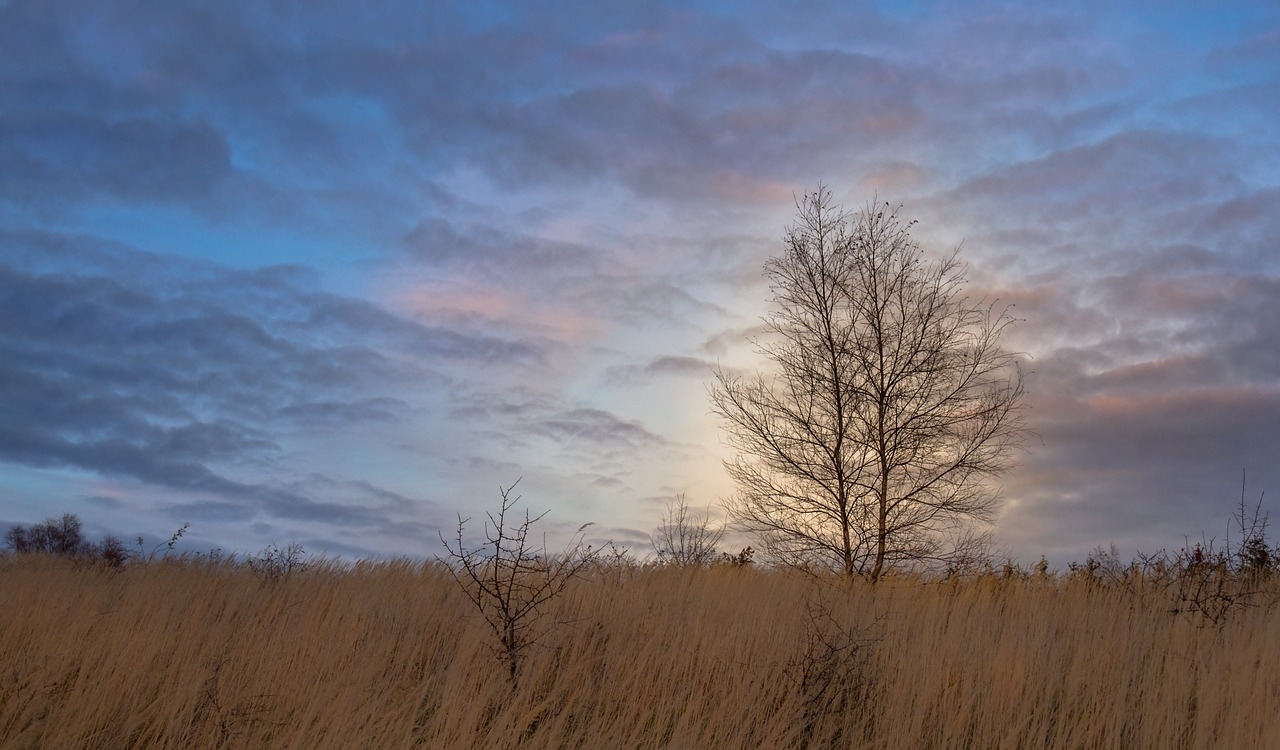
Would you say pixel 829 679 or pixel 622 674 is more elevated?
pixel 829 679

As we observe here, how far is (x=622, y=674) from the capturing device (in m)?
8.40

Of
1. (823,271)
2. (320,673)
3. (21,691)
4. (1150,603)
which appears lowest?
(21,691)

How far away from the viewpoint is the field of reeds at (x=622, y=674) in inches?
286

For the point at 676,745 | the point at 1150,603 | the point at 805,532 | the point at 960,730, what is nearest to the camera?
the point at 676,745

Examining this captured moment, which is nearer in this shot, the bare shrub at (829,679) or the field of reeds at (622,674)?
the field of reeds at (622,674)

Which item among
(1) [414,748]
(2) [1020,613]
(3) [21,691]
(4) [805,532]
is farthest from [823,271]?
(3) [21,691]

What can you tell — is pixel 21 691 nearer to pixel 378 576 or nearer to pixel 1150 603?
pixel 378 576

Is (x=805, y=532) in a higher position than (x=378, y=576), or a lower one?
higher

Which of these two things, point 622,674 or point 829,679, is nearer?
point 829,679

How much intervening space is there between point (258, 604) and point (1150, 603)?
40.0 feet

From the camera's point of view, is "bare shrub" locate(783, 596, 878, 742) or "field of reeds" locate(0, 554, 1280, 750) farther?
"bare shrub" locate(783, 596, 878, 742)

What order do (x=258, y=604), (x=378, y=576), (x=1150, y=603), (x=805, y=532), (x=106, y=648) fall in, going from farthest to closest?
1. (x=805, y=532)
2. (x=378, y=576)
3. (x=1150, y=603)
4. (x=258, y=604)
5. (x=106, y=648)

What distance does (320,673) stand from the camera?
8.34m

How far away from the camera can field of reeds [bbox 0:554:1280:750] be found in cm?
727
